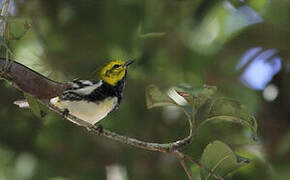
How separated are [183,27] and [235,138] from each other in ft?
2.13

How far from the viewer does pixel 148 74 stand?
2734 mm

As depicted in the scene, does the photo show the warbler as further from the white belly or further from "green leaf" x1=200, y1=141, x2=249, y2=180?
"green leaf" x1=200, y1=141, x2=249, y2=180

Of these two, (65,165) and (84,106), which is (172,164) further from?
(84,106)

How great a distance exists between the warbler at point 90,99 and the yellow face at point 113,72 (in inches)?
1.6

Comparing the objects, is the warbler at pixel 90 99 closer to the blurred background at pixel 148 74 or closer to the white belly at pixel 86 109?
the white belly at pixel 86 109

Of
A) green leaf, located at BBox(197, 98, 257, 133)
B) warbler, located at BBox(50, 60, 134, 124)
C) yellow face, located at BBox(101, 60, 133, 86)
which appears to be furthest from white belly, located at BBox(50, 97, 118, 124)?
green leaf, located at BBox(197, 98, 257, 133)

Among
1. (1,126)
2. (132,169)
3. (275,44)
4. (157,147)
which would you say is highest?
(275,44)

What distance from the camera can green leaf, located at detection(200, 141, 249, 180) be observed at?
1.44 meters

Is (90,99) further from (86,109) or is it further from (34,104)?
(34,104)

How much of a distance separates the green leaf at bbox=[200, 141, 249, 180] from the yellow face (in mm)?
638

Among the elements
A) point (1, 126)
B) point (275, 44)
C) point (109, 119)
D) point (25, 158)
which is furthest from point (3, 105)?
point (275, 44)

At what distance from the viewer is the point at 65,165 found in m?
2.65

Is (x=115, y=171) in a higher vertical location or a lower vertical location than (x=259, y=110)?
lower

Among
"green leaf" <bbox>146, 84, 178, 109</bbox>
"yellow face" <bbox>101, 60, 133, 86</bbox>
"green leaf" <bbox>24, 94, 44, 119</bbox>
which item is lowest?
"green leaf" <bbox>146, 84, 178, 109</bbox>
